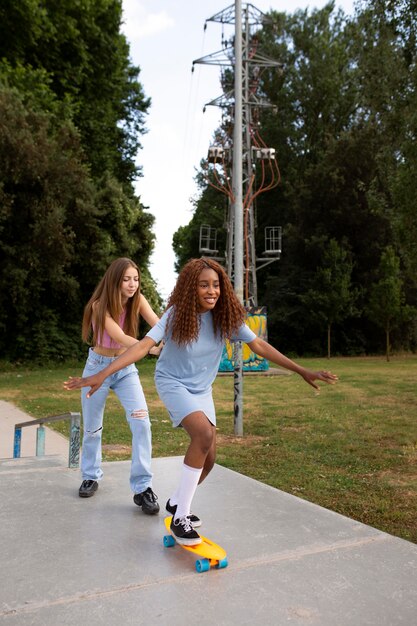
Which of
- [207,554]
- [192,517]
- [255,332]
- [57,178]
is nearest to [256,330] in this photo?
[255,332]

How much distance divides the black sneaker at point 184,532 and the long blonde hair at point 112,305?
162cm

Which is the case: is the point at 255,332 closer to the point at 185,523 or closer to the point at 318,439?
the point at 318,439

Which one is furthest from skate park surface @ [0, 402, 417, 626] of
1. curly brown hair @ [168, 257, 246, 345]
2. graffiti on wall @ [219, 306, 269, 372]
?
graffiti on wall @ [219, 306, 269, 372]

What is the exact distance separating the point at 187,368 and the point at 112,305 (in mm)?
1041

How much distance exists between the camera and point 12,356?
22250 millimetres

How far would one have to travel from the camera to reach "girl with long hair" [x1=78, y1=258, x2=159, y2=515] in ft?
14.5

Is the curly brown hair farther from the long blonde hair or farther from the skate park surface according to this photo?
the skate park surface

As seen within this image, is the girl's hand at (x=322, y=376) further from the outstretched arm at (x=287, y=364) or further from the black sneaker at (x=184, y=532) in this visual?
the black sneaker at (x=184, y=532)

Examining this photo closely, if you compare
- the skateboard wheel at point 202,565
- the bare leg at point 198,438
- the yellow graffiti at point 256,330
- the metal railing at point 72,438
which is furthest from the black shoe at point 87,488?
the yellow graffiti at point 256,330

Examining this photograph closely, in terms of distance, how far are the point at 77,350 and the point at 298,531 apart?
20.1 metres

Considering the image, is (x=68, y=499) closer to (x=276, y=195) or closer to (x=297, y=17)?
(x=276, y=195)

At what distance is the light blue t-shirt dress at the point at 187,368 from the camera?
12.2ft

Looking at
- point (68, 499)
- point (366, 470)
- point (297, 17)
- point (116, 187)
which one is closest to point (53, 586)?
point (68, 499)

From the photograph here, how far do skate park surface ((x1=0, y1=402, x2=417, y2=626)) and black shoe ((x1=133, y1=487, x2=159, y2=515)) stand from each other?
7 cm
